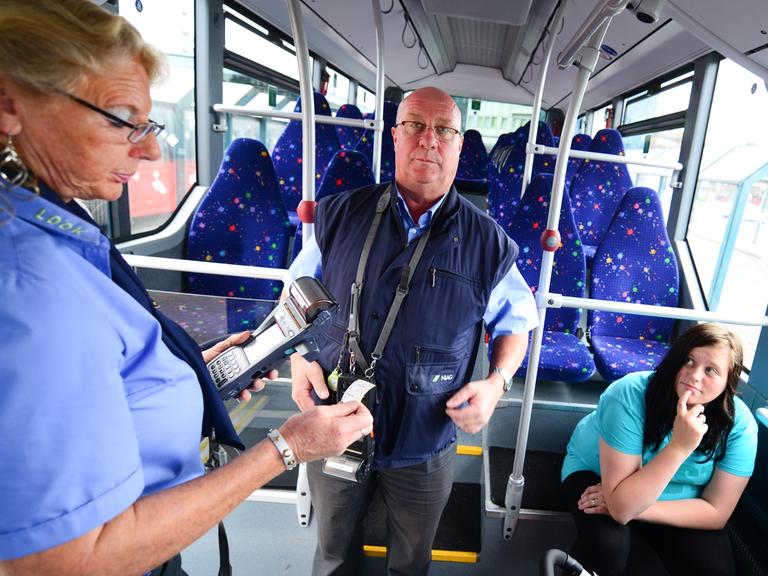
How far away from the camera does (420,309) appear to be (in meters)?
1.33

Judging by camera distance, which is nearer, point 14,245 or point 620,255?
point 14,245

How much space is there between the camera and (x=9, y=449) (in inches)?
18.9

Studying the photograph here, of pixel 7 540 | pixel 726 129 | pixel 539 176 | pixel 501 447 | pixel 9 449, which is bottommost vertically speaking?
pixel 501 447

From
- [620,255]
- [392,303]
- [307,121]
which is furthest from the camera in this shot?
[620,255]

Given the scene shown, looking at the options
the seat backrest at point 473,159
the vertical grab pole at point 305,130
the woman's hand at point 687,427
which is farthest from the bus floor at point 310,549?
the seat backrest at point 473,159

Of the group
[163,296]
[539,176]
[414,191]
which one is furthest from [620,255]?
[163,296]

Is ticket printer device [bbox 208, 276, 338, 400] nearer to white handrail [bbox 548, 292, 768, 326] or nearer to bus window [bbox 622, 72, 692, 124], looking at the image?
white handrail [bbox 548, 292, 768, 326]

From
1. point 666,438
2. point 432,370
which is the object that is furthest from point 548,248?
point 666,438

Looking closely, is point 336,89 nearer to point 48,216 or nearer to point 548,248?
point 548,248

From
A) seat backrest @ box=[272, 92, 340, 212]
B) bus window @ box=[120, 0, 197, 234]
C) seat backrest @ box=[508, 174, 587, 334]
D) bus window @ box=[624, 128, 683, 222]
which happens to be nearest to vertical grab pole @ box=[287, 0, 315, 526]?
seat backrest @ box=[508, 174, 587, 334]

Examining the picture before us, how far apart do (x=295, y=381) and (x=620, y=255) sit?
2.25 meters

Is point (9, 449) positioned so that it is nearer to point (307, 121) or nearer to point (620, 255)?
point (307, 121)

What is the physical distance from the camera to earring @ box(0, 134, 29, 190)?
0.54m

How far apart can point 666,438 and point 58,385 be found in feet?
6.03
